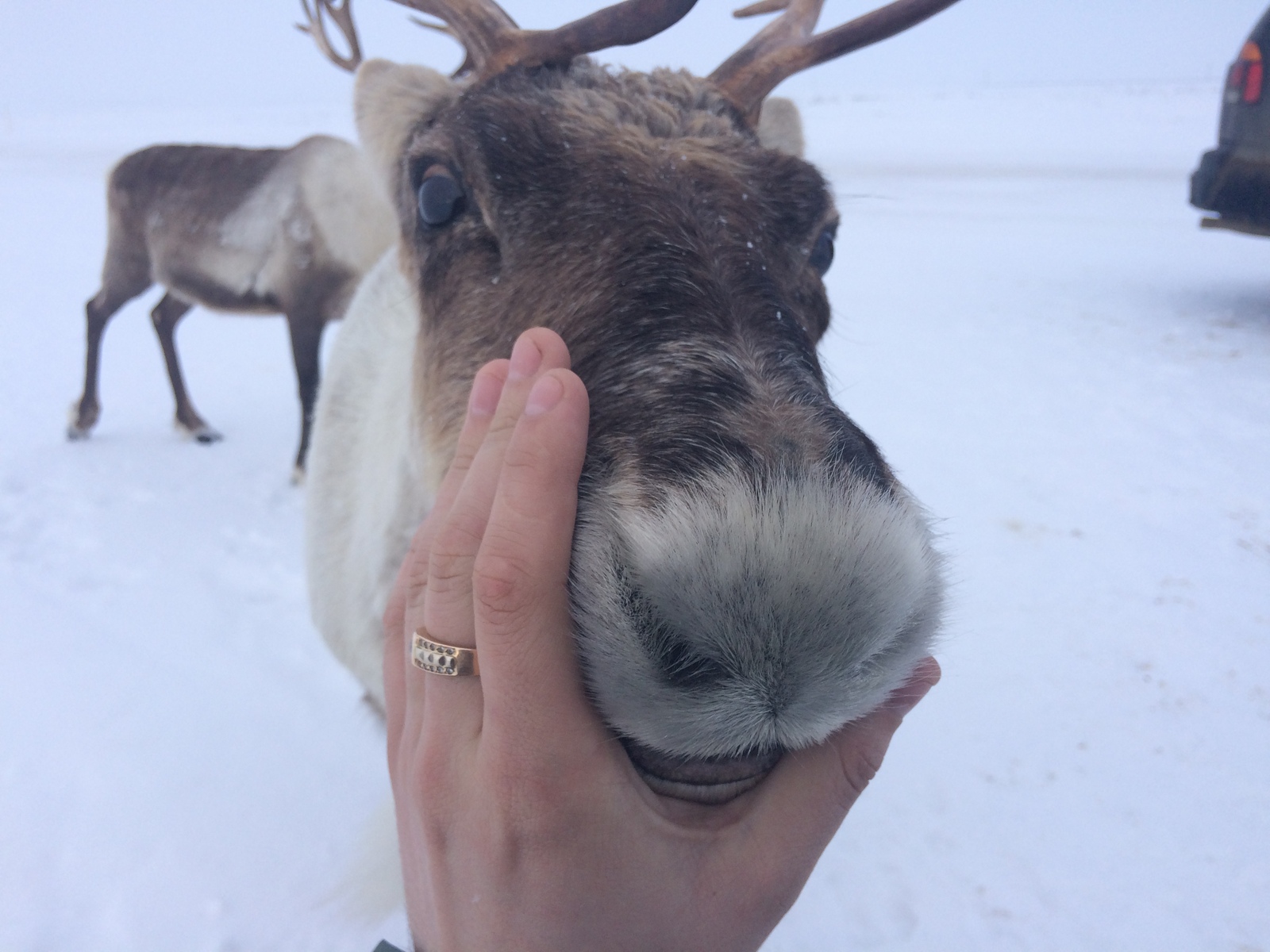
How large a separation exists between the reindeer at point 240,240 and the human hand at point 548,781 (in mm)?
4902

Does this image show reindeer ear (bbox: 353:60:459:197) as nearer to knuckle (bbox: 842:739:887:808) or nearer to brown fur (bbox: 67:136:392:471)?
knuckle (bbox: 842:739:887:808)

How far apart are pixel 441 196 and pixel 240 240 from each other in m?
5.31

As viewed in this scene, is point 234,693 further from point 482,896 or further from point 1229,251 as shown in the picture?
point 1229,251

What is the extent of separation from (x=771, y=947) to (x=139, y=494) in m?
4.90

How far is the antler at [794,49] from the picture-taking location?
2.15 metres

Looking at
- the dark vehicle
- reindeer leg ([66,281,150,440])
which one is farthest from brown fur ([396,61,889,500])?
the dark vehicle

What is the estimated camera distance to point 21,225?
1320 centimetres

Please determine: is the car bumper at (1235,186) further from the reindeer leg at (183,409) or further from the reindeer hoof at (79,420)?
the reindeer hoof at (79,420)

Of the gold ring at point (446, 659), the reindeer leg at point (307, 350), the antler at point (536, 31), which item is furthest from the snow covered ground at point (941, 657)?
the antler at point (536, 31)

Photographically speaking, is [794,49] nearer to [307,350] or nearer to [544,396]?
[544,396]

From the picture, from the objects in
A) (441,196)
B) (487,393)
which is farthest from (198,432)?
(487,393)

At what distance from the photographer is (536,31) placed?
1.97 metres

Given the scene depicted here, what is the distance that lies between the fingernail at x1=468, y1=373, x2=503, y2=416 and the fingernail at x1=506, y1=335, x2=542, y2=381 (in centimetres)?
12

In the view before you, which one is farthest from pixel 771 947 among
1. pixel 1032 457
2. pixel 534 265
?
pixel 1032 457
